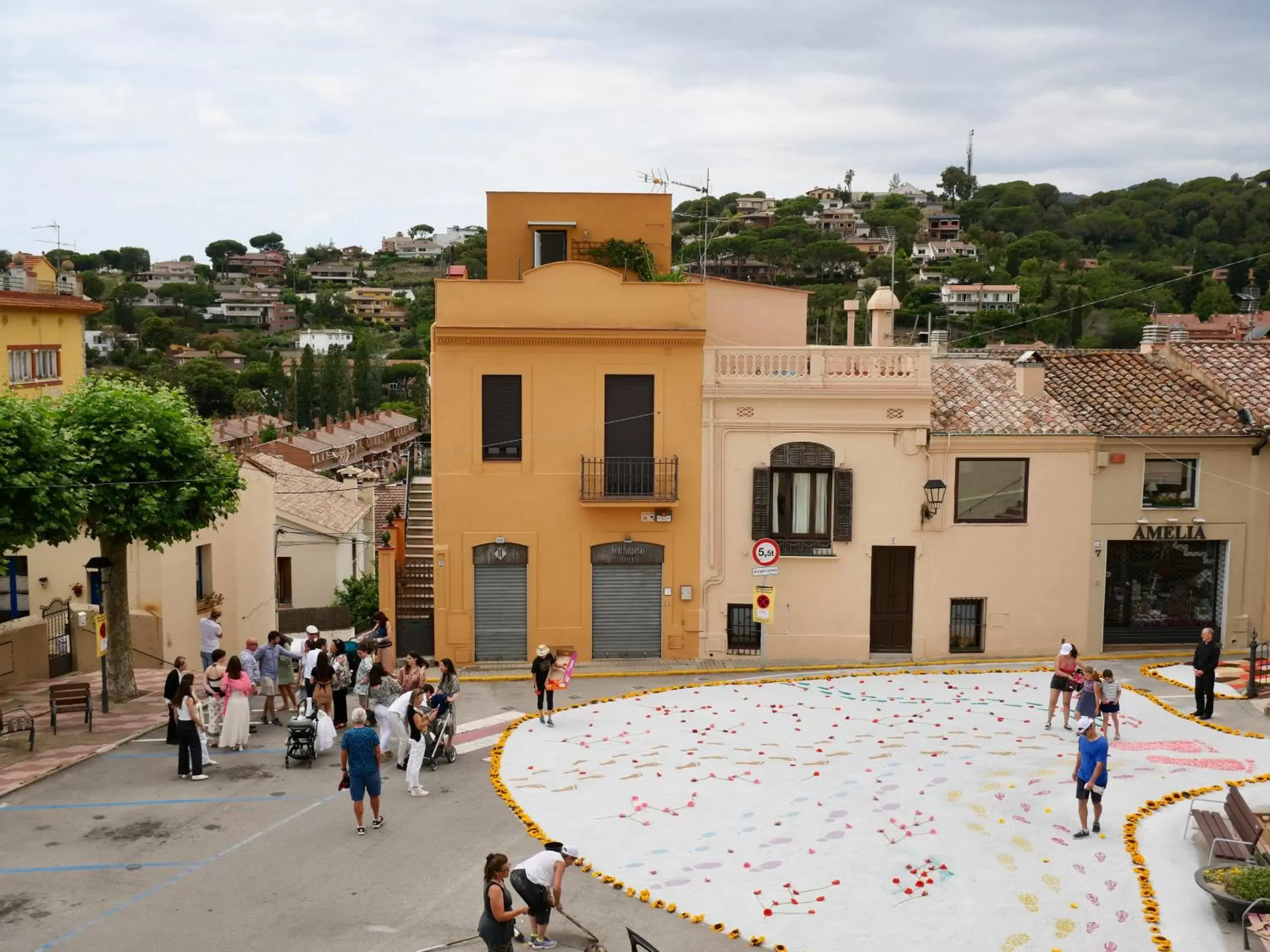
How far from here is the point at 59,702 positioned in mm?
19766

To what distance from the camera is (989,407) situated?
26031 millimetres

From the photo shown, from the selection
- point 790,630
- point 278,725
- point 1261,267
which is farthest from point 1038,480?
point 1261,267

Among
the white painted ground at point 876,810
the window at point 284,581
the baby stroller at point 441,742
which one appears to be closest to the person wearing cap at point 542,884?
the white painted ground at point 876,810

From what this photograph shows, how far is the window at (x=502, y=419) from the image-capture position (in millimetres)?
24906

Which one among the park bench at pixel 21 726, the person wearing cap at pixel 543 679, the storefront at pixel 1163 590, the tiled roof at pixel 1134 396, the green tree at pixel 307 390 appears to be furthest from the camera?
the green tree at pixel 307 390

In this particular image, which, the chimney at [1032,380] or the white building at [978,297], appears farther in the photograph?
the white building at [978,297]

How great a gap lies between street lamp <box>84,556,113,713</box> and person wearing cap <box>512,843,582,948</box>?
11578 mm

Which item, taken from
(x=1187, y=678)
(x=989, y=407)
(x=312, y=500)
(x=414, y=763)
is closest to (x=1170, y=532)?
(x=1187, y=678)

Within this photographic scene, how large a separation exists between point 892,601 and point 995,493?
3.14 metres

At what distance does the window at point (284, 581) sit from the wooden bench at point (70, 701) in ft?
78.9

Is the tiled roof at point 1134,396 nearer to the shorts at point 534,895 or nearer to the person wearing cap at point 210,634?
the shorts at point 534,895

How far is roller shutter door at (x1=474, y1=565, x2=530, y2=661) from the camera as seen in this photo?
25.1m

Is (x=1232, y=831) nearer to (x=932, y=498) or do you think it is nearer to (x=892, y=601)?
(x=932, y=498)

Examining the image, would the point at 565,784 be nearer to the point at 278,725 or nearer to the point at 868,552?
the point at 278,725
